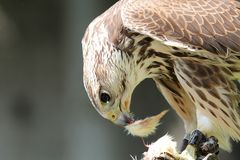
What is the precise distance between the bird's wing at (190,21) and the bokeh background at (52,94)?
1.45 meters

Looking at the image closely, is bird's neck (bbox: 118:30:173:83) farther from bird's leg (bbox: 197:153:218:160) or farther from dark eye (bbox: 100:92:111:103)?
bird's leg (bbox: 197:153:218:160)

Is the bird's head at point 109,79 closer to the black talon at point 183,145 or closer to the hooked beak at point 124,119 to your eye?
the hooked beak at point 124,119

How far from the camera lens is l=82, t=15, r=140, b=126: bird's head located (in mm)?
3070

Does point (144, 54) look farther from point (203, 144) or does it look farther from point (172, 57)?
Result: point (203, 144)

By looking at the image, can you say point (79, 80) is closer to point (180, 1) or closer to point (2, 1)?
point (2, 1)

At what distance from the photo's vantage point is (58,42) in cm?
478

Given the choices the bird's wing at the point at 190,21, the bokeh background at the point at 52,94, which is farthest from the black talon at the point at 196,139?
the bokeh background at the point at 52,94

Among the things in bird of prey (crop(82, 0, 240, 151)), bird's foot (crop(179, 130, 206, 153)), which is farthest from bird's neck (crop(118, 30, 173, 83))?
bird's foot (crop(179, 130, 206, 153))

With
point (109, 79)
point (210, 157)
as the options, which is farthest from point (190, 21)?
point (210, 157)

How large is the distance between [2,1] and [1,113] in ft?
1.94

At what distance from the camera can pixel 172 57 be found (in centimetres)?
310

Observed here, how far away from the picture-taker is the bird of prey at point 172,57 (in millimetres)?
3051

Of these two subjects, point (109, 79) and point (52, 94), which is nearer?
point (109, 79)

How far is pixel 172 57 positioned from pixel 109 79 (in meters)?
0.23
